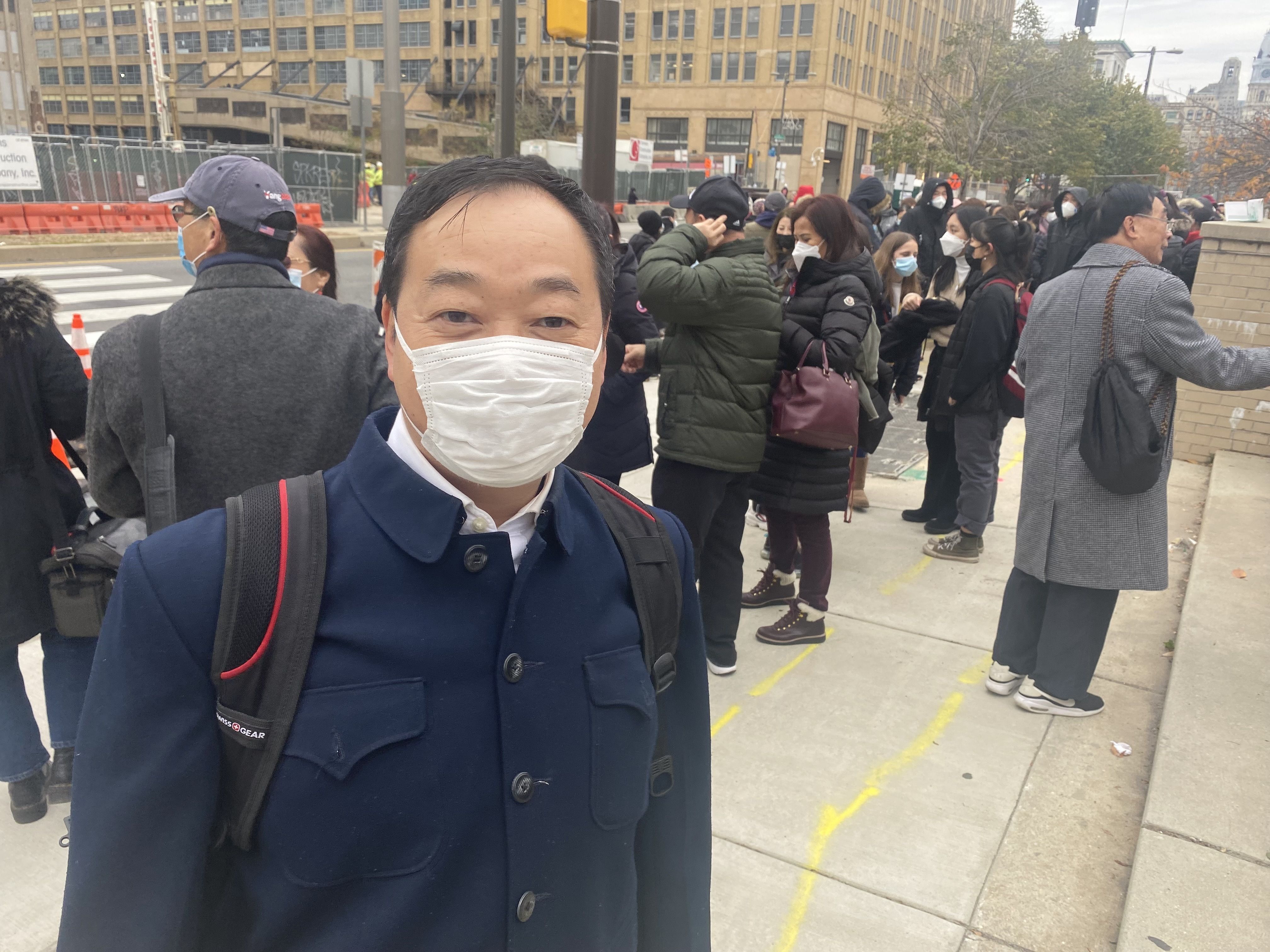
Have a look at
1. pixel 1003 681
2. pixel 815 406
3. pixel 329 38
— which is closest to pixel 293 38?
pixel 329 38

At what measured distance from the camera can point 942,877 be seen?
3.17 meters

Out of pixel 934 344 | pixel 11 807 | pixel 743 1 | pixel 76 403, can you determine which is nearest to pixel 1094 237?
pixel 934 344

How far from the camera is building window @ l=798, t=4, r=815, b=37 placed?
74062 mm

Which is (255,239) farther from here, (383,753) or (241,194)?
(383,753)

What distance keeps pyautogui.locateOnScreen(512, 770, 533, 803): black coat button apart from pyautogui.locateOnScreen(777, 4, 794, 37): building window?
82767 mm

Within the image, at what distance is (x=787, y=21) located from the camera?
75625 millimetres

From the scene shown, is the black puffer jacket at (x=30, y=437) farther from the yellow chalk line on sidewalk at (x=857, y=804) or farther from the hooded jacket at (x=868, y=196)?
the hooded jacket at (x=868, y=196)

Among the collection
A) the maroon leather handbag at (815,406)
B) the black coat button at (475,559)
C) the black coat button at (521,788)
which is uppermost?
the black coat button at (475,559)

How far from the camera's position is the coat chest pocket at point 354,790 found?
1.18 metres

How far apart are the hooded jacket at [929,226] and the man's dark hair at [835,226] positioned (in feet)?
Result: 20.1

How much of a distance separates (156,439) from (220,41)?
102 m

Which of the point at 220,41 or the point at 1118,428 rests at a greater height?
the point at 220,41

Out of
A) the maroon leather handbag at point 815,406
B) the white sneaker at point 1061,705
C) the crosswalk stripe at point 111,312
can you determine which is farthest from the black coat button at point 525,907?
the crosswalk stripe at point 111,312

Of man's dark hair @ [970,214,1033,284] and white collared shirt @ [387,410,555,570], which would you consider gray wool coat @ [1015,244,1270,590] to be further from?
white collared shirt @ [387,410,555,570]
